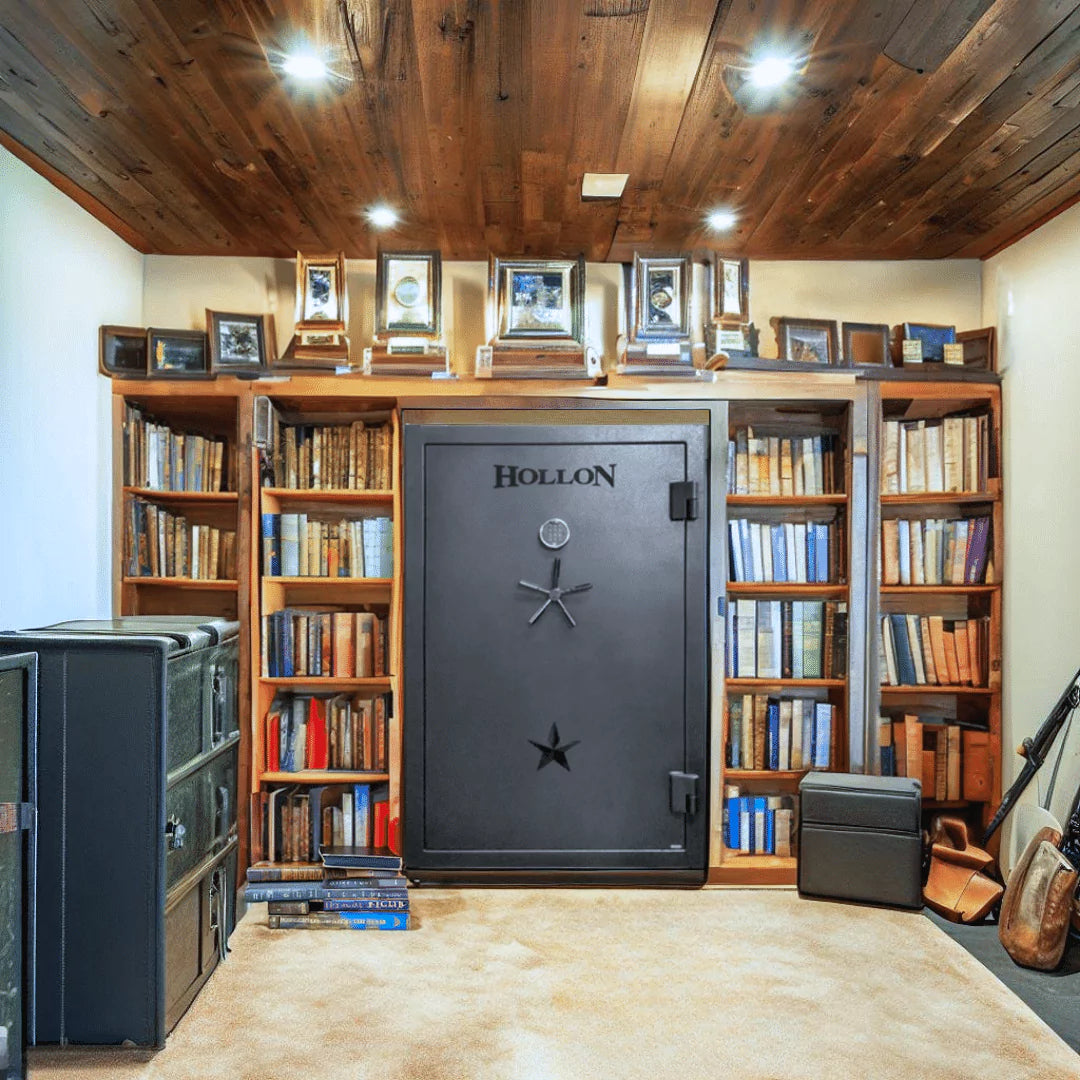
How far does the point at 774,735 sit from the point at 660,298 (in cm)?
178

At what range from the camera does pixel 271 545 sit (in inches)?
137

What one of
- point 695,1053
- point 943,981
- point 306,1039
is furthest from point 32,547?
point 943,981

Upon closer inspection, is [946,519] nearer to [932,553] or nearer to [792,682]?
[932,553]

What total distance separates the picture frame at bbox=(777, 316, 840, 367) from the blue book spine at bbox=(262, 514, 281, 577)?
7.03 ft

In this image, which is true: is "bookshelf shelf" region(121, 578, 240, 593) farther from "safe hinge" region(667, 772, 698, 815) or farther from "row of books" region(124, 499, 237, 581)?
"safe hinge" region(667, 772, 698, 815)

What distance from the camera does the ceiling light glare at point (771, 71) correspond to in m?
2.26

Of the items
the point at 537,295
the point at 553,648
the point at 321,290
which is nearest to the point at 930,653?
the point at 553,648

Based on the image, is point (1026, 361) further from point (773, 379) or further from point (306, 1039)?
point (306, 1039)

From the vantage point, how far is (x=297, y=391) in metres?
3.45

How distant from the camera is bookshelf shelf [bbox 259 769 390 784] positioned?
342 cm

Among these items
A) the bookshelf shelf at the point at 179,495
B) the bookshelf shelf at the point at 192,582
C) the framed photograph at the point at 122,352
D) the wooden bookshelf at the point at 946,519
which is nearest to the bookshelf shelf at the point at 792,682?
the wooden bookshelf at the point at 946,519

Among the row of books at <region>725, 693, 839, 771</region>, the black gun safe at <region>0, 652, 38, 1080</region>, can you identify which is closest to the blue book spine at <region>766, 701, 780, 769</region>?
the row of books at <region>725, 693, 839, 771</region>

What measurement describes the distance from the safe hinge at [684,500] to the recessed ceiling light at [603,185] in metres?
1.08

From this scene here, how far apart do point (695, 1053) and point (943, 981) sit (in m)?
0.90
